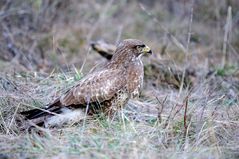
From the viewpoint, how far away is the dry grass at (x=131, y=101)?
4012 mm

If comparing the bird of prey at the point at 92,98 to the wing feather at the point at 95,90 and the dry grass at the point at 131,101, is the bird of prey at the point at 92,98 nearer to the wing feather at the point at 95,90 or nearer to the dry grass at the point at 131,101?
the wing feather at the point at 95,90

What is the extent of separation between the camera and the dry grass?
401 centimetres

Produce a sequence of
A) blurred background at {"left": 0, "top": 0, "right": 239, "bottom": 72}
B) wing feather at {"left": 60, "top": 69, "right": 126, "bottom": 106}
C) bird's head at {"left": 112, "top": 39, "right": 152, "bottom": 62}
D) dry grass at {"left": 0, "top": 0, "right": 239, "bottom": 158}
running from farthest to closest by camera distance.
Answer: blurred background at {"left": 0, "top": 0, "right": 239, "bottom": 72} → bird's head at {"left": 112, "top": 39, "right": 152, "bottom": 62} → wing feather at {"left": 60, "top": 69, "right": 126, "bottom": 106} → dry grass at {"left": 0, "top": 0, "right": 239, "bottom": 158}

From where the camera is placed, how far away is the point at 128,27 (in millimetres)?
10039

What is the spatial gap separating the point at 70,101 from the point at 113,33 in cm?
526

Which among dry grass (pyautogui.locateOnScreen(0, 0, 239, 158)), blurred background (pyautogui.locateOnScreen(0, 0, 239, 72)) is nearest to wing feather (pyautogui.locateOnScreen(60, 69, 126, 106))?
dry grass (pyautogui.locateOnScreen(0, 0, 239, 158))

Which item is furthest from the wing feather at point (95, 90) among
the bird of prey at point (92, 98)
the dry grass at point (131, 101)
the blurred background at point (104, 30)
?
the blurred background at point (104, 30)

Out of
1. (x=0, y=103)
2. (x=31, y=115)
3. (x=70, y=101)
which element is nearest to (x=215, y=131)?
(x=70, y=101)

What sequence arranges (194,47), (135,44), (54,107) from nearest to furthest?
(54,107), (135,44), (194,47)

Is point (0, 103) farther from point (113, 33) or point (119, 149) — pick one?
point (113, 33)

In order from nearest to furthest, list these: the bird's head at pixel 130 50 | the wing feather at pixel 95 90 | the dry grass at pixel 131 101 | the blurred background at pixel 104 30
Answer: the dry grass at pixel 131 101
the wing feather at pixel 95 90
the bird's head at pixel 130 50
the blurred background at pixel 104 30

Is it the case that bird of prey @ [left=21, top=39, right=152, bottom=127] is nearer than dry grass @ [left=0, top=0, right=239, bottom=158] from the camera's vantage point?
No

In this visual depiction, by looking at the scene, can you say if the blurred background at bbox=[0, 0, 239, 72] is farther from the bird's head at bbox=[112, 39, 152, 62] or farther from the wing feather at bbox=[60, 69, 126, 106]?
the wing feather at bbox=[60, 69, 126, 106]

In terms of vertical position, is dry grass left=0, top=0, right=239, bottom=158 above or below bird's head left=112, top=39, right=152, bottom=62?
below
